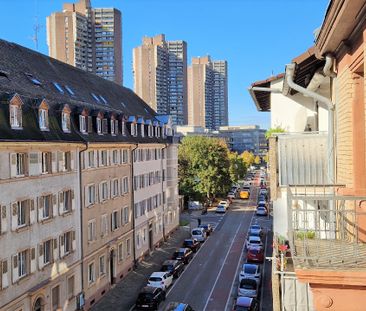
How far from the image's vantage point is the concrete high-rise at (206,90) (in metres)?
168

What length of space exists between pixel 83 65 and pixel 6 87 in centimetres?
8446

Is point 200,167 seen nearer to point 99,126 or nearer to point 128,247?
point 128,247

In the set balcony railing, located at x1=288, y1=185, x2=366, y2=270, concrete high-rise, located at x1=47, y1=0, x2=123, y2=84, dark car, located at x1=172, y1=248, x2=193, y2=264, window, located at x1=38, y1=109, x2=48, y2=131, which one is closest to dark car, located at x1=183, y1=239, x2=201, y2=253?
dark car, located at x1=172, y1=248, x2=193, y2=264

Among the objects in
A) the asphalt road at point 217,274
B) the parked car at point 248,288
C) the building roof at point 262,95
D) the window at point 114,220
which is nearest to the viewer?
the building roof at point 262,95

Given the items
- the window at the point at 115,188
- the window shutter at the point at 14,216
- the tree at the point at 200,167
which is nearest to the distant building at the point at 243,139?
the tree at the point at 200,167

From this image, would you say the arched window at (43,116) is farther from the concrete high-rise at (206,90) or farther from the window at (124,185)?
the concrete high-rise at (206,90)

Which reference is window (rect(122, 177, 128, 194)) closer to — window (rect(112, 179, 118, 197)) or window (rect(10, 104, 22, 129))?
window (rect(112, 179, 118, 197))

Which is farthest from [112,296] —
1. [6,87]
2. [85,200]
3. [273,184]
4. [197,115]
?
[197,115]

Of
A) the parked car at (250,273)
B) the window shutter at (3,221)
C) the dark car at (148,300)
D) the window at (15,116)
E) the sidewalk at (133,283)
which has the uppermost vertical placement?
the window at (15,116)

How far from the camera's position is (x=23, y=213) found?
22.2 m

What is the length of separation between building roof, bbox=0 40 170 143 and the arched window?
0.75 feet

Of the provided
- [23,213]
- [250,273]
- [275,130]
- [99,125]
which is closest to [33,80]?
[99,125]

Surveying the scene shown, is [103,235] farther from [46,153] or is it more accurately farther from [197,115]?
[197,115]

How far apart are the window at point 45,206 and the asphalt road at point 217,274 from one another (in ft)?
32.2
